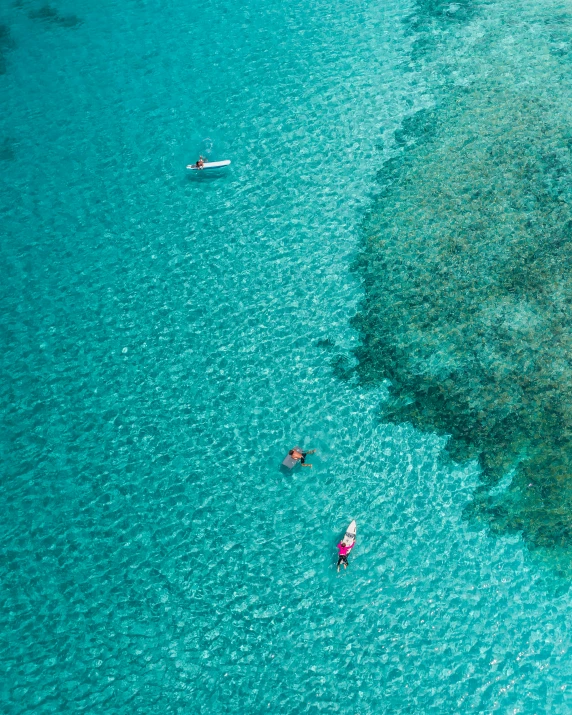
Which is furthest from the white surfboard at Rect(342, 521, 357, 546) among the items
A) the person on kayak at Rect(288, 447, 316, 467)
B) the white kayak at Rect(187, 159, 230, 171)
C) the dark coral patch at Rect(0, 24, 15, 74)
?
the dark coral patch at Rect(0, 24, 15, 74)

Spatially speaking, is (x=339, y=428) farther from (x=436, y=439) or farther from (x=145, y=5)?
(x=145, y=5)

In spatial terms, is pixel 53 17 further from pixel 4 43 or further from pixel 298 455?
pixel 298 455

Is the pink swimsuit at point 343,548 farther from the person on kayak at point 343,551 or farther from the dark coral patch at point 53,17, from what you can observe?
the dark coral patch at point 53,17

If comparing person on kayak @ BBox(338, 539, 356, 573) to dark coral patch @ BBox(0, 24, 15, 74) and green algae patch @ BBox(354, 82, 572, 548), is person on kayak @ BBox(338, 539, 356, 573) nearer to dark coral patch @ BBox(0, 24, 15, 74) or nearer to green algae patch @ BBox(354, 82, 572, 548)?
green algae patch @ BBox(354, 82, 572, 548)

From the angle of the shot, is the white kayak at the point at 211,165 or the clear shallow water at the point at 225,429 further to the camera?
the white kayak at the point at 211,165

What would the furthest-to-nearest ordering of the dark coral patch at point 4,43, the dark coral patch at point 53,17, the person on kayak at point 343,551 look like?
the dark coral patch at point 53,17
the dark coral patch at point 4,43
the person on kayak at point 343,551

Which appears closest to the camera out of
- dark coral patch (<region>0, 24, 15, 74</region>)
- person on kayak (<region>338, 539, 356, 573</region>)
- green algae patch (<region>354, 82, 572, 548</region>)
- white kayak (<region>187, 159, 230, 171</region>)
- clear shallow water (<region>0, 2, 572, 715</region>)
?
clear shallow water (<region>0, 2, 572, 715</region>)

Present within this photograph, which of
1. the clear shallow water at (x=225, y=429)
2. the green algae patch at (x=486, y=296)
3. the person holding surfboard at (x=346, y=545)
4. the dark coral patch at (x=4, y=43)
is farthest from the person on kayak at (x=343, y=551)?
the dark coral patch at (x=4, y=43)

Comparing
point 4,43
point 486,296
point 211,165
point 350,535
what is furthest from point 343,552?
point 4,43
